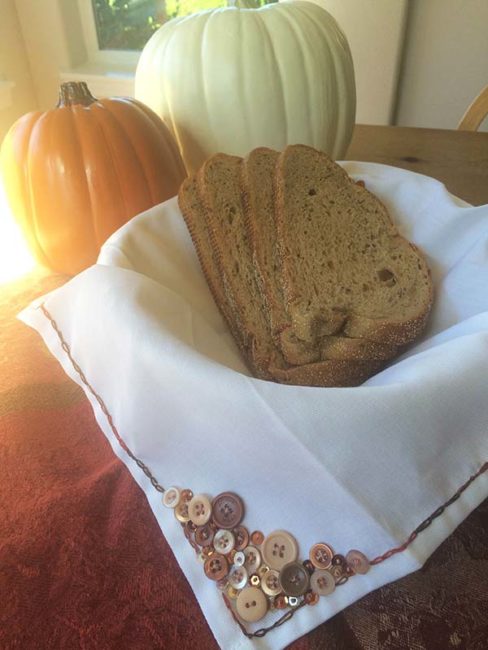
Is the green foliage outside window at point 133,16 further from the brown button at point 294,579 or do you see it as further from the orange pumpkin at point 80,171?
the brown button at point 294,579

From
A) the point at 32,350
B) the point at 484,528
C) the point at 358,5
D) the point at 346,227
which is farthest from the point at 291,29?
the point at 358,5

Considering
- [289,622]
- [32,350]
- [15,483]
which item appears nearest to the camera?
[289,622]

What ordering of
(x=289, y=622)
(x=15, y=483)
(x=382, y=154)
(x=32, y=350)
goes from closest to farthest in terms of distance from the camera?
(x=289, y=622)
(x=15, y=483)
(x=32, y=350)
(x=382, y=154)

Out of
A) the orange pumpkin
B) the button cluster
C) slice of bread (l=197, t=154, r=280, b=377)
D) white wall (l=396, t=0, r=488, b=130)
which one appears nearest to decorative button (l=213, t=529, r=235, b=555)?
the button cluster

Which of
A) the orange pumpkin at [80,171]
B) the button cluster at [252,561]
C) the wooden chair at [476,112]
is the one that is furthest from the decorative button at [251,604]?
the wooden chair at [476,112]

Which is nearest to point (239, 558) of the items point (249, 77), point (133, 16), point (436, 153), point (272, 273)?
point (272, 273)

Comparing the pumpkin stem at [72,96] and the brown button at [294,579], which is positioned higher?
the pumpkin stem at [72,96]

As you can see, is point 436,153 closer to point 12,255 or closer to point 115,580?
point 12,255

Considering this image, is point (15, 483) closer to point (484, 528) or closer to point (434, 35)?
point (484, 528)
